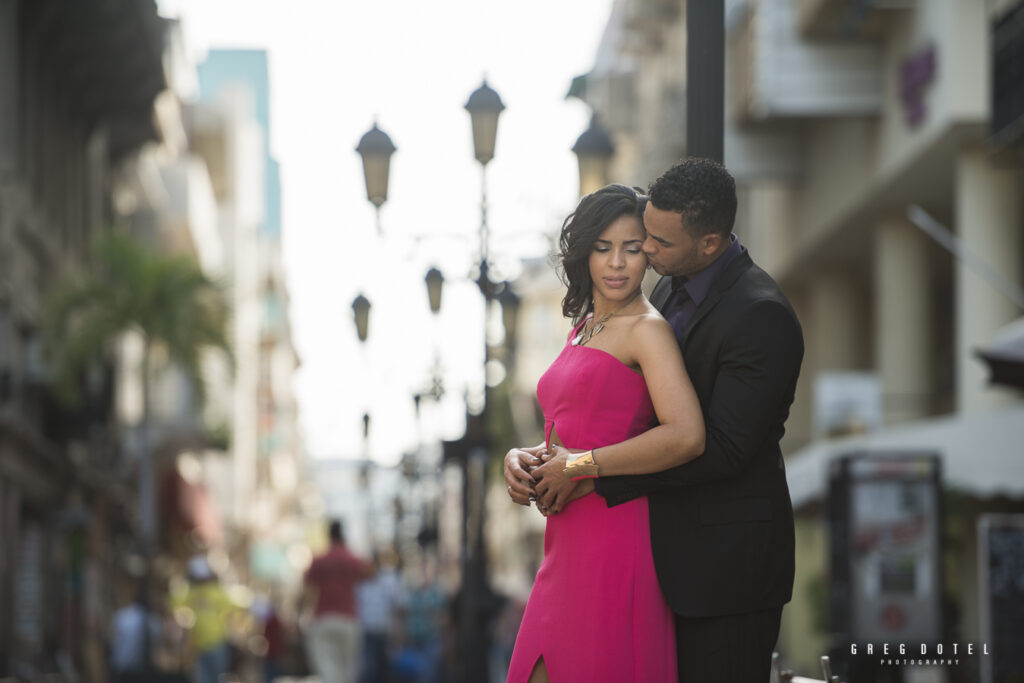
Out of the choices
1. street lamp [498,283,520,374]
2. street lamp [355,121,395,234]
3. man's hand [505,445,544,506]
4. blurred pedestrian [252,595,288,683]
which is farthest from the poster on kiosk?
man's hand [505,445,544,506]

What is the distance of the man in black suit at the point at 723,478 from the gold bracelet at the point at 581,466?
0.02 m

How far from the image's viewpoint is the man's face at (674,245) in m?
4.45

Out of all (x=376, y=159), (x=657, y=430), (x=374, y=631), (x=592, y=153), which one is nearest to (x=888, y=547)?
(x=592, y=153)

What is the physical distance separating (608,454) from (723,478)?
0.93 ft

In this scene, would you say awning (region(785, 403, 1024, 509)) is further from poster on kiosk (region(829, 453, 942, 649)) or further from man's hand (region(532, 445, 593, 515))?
man's hand (region(532, 445, 593, 515))

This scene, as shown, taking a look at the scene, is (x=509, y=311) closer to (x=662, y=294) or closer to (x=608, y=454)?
(x=662, y=294)

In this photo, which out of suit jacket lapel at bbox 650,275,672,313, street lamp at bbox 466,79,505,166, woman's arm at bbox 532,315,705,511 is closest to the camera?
woman's arm at bbox 532,315,705,511

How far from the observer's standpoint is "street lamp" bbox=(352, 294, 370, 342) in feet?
75.0

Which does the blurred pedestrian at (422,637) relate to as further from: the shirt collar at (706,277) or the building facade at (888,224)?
A: the shirt collar at (706,277)

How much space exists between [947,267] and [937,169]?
963 cm

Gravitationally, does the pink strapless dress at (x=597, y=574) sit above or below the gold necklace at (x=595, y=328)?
below

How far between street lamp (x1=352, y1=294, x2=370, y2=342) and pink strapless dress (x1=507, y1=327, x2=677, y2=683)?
1830 cm

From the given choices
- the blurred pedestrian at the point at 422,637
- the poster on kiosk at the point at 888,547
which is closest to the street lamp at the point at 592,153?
the poster on kiosk at the point at 888,547

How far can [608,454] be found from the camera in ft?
14.4
